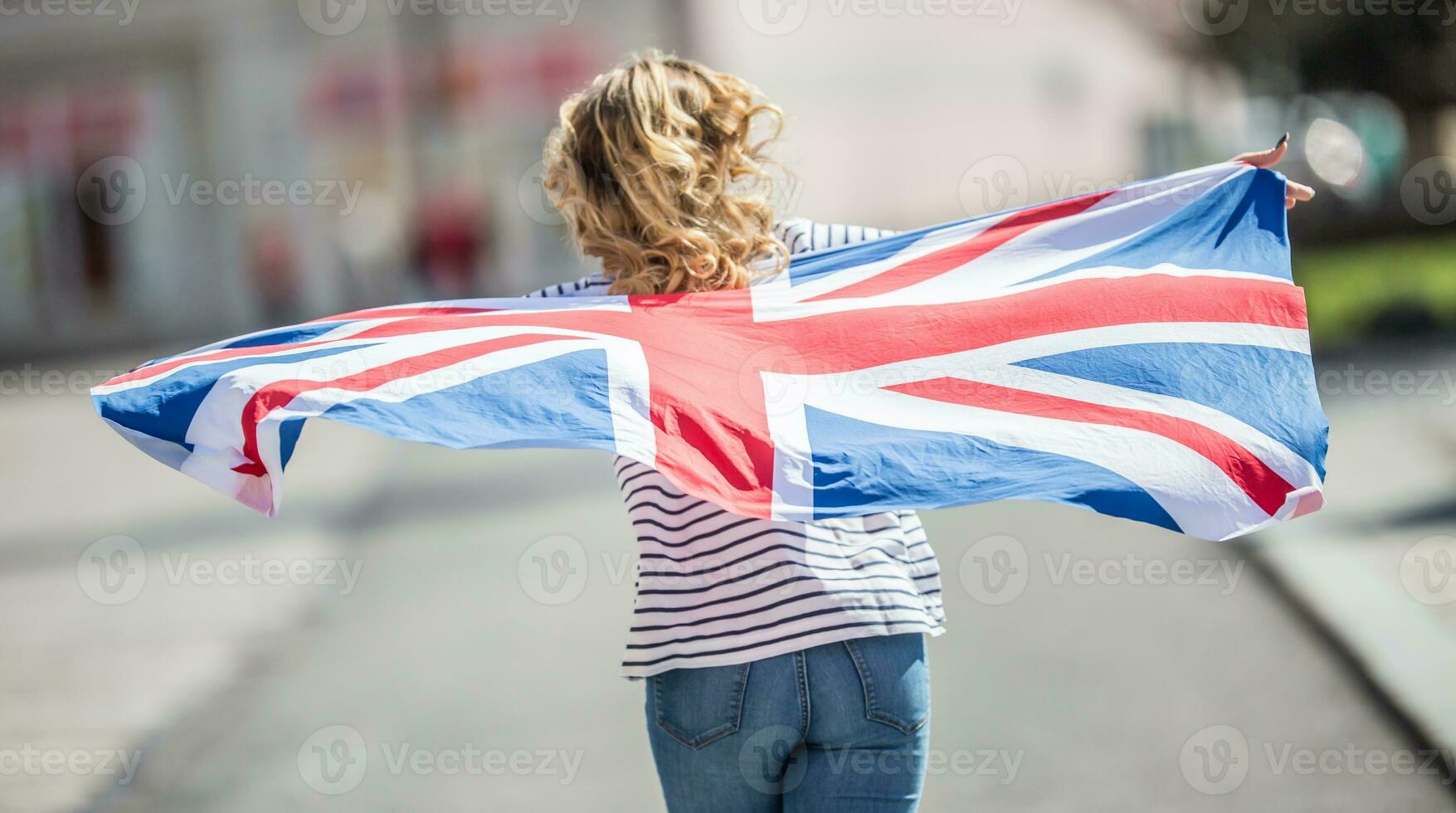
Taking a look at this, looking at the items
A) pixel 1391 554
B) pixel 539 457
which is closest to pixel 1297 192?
pixel 1391 554

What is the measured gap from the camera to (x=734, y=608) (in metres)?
2.13

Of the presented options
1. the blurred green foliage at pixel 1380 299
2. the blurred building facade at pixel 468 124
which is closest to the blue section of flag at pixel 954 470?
the blurred green foliage at pixel 1380 299

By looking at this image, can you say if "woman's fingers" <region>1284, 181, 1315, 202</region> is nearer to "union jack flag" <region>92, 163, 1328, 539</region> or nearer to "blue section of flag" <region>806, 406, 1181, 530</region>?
"union jack flag" <region>92, 163, 1328, 539</region>

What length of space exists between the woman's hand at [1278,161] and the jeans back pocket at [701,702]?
1.99 metres

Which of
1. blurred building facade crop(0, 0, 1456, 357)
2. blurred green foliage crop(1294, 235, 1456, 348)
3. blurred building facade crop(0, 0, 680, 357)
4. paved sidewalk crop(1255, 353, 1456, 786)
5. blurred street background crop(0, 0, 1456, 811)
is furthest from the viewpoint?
blurred building facade crop(0, 0, 680, 357)

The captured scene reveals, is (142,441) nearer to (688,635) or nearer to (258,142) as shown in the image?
(688,635)

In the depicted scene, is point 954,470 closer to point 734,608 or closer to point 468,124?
point 734,608

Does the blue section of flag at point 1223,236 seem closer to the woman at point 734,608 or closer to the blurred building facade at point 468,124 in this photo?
the woman at point 734,608

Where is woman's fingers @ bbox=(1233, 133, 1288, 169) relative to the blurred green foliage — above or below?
above

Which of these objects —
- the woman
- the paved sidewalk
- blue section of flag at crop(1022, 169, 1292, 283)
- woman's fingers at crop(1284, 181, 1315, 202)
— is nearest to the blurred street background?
the paved sidewalk

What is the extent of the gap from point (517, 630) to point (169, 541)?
148 inches

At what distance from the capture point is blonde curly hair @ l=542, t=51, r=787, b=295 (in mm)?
2348

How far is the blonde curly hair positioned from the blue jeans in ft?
2.60

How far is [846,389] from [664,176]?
64cm
